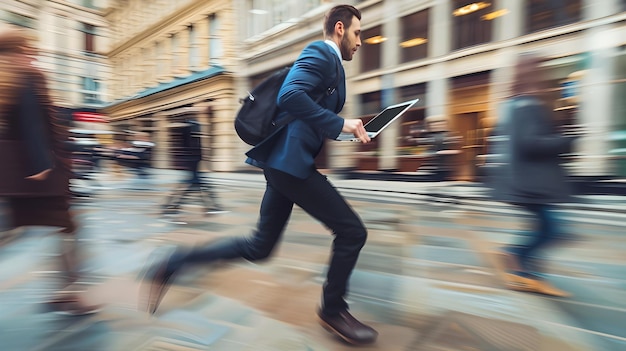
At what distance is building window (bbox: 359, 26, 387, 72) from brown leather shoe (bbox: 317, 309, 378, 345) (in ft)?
43.7

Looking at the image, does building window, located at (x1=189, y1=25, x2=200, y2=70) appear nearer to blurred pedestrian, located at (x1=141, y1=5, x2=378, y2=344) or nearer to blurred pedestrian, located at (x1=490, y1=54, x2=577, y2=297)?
blurred pedestrian, located at (x1=490, y1=54, x2=577, y2=297)

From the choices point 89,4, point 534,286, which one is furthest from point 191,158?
point 89,4

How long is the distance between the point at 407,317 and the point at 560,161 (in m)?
1.48

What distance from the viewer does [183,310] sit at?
2.59 m

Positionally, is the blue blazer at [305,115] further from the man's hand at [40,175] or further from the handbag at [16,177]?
the handbag at [16,177]

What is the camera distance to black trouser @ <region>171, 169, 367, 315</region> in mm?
2041

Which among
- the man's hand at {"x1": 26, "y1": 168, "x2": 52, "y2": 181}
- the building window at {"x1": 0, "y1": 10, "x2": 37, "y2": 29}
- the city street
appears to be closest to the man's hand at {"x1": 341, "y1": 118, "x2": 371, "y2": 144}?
the city street

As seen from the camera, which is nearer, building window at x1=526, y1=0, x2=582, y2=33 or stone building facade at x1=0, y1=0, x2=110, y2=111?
building window at x1=526, y1=0, x2=582, y2=33

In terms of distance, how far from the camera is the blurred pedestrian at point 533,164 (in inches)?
110

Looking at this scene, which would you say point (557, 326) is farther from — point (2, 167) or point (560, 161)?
point (2, 167)

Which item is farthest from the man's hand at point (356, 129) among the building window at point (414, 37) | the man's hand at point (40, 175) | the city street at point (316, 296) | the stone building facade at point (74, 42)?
the stone building facade at point (74, 42)

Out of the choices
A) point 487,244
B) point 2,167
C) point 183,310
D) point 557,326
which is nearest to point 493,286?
point 557,326

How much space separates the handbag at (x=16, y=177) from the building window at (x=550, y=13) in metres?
11.3

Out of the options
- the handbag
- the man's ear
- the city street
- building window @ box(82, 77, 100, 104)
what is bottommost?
the city street
